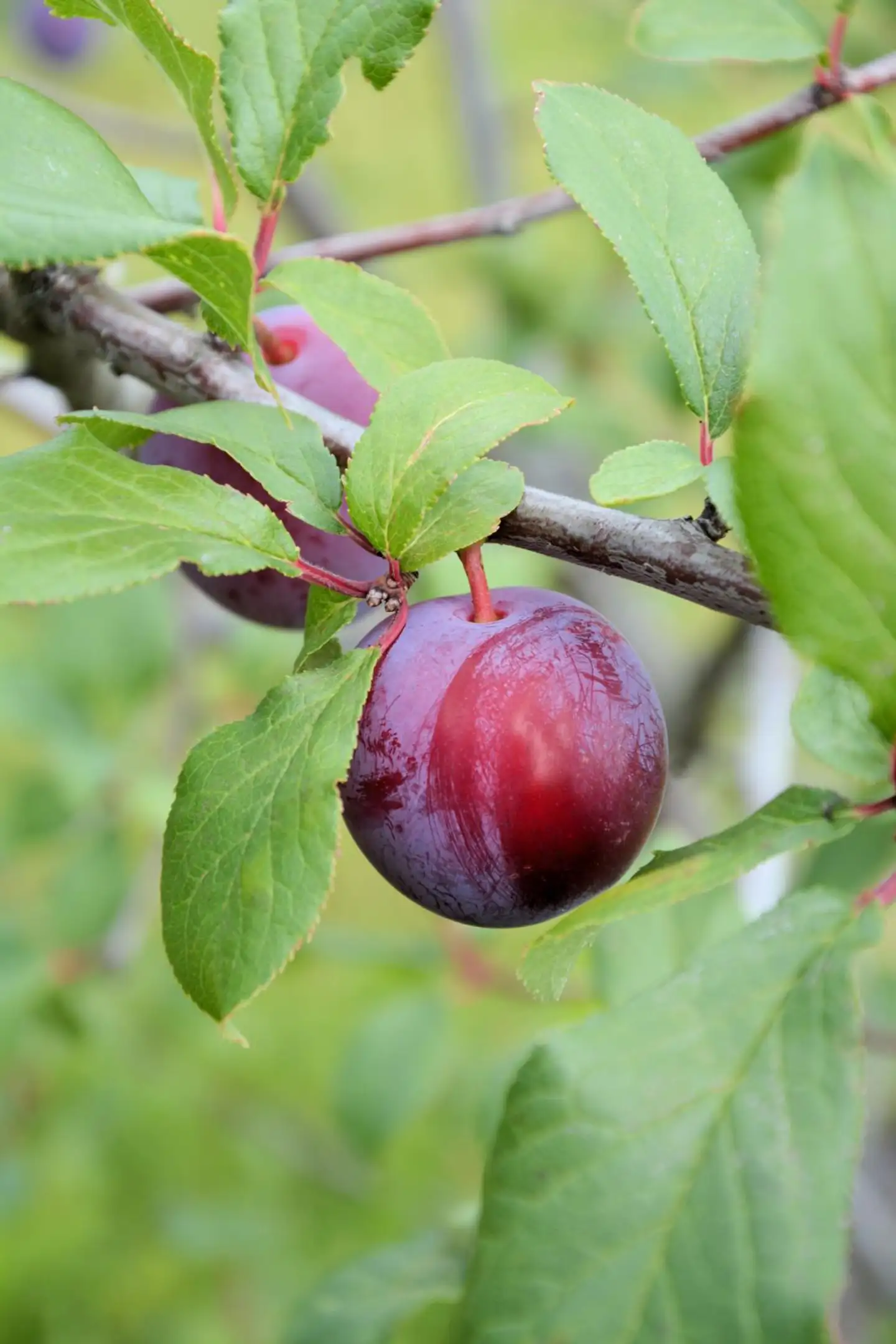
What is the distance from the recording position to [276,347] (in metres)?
0.60

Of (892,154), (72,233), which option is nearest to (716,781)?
(892,154)

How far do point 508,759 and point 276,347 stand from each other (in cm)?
27

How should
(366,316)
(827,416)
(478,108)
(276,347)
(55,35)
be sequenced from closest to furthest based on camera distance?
(827,416)
(366,316)
(276,347)
(478,108)
(55,35)

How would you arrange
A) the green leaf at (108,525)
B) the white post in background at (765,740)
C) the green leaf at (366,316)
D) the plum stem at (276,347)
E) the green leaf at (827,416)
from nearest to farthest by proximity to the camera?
the green leaf at (827,416) < the green leaf at (108,525) < the green leaf at (366,316) < the plum stem at (276,347) < the white post in background at (765,740)

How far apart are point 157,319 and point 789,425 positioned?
0.33 meters

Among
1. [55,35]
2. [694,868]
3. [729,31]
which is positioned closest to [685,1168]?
[694,868]

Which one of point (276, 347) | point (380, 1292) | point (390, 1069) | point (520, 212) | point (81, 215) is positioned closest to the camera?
point (81, 215)

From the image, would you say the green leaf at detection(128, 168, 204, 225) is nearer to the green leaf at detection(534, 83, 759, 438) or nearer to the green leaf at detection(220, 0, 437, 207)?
the green leaf at detection(220, 0, 437, 207)

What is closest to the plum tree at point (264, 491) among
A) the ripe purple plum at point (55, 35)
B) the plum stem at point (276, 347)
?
the plum stem at point (276, 347)

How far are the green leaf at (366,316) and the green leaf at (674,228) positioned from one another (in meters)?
0.09

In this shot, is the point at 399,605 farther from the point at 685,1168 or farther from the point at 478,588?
the point at 685,1168

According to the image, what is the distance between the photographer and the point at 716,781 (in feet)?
6.05

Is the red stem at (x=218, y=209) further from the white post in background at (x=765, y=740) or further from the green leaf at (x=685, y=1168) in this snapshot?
the white post in background at (x=765, y=740)

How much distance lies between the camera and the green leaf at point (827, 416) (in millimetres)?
268
